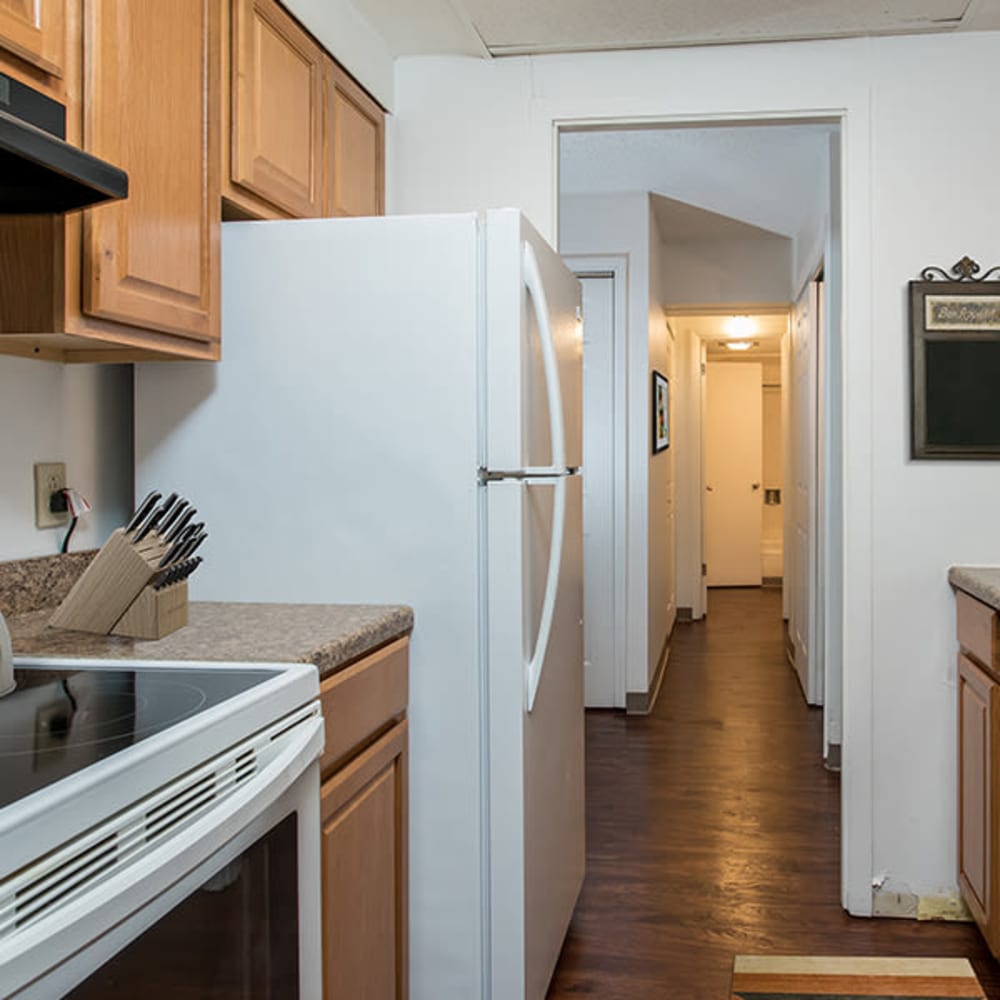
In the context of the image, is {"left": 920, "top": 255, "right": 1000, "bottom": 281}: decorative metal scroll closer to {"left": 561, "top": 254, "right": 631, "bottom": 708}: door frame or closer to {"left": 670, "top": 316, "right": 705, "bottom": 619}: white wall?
{"left": 561, "top": 254, "right": 631, "bottom": 708}: door frame

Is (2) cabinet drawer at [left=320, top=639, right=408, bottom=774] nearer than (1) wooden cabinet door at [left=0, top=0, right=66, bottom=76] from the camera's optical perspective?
No

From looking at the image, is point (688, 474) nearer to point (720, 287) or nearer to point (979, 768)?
point (720, 287)

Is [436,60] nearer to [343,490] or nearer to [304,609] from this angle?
[343,490]

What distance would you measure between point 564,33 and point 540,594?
4.81 ft

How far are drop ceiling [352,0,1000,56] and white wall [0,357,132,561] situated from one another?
1.14 metres

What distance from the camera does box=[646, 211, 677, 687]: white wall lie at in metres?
5.37

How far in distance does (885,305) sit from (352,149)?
4.60 ft

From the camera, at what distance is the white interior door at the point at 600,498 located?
5.21m

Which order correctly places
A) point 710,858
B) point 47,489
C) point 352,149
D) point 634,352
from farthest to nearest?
1. point 634,352
2. point 710,858
3. point 352,149
4. point 47,489

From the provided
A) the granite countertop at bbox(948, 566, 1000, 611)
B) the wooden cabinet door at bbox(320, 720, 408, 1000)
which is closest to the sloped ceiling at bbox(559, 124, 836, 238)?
the granite countertop at bbox(948, 566, 1000, 611)

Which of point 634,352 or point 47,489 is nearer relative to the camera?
point 47,489

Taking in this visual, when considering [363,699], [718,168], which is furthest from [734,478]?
[363,699]

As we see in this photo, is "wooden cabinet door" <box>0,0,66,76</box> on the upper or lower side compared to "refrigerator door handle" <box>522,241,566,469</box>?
upper

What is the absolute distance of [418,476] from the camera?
2082 mm
